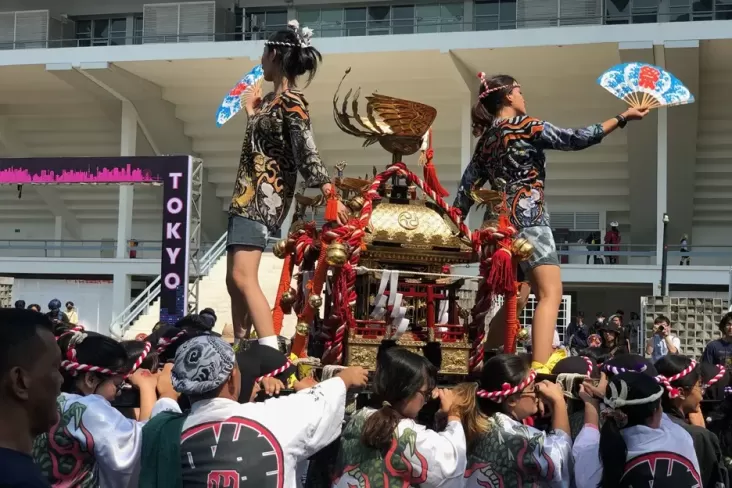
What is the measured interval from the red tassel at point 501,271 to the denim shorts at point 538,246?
0.21 m

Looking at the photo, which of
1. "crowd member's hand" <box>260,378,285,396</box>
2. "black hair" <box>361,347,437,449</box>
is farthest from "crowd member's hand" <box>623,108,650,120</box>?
"crowd member's hand" <box>260,378,285,396</box>

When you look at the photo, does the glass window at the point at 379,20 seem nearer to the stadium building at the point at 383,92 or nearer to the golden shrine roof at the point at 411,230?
the stadium building at the point at 383,92

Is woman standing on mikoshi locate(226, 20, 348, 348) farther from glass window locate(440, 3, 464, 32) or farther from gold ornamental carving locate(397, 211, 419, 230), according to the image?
glass window locate(440, 3, 464, 32)

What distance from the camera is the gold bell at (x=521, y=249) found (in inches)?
184

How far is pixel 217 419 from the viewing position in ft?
9.19

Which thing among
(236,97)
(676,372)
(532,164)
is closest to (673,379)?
(676,372)

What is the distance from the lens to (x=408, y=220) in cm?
479

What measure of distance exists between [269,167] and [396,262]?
0.82 meters

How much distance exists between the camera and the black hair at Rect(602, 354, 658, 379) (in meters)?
3.38

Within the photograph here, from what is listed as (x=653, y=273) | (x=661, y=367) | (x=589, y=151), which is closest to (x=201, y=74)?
(x=589, y=151)

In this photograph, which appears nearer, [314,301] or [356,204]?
[314,301]

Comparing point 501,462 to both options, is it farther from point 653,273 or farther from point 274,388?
point 653,273

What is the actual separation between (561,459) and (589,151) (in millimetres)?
17640

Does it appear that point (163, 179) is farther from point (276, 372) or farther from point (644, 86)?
point (276, 372)
